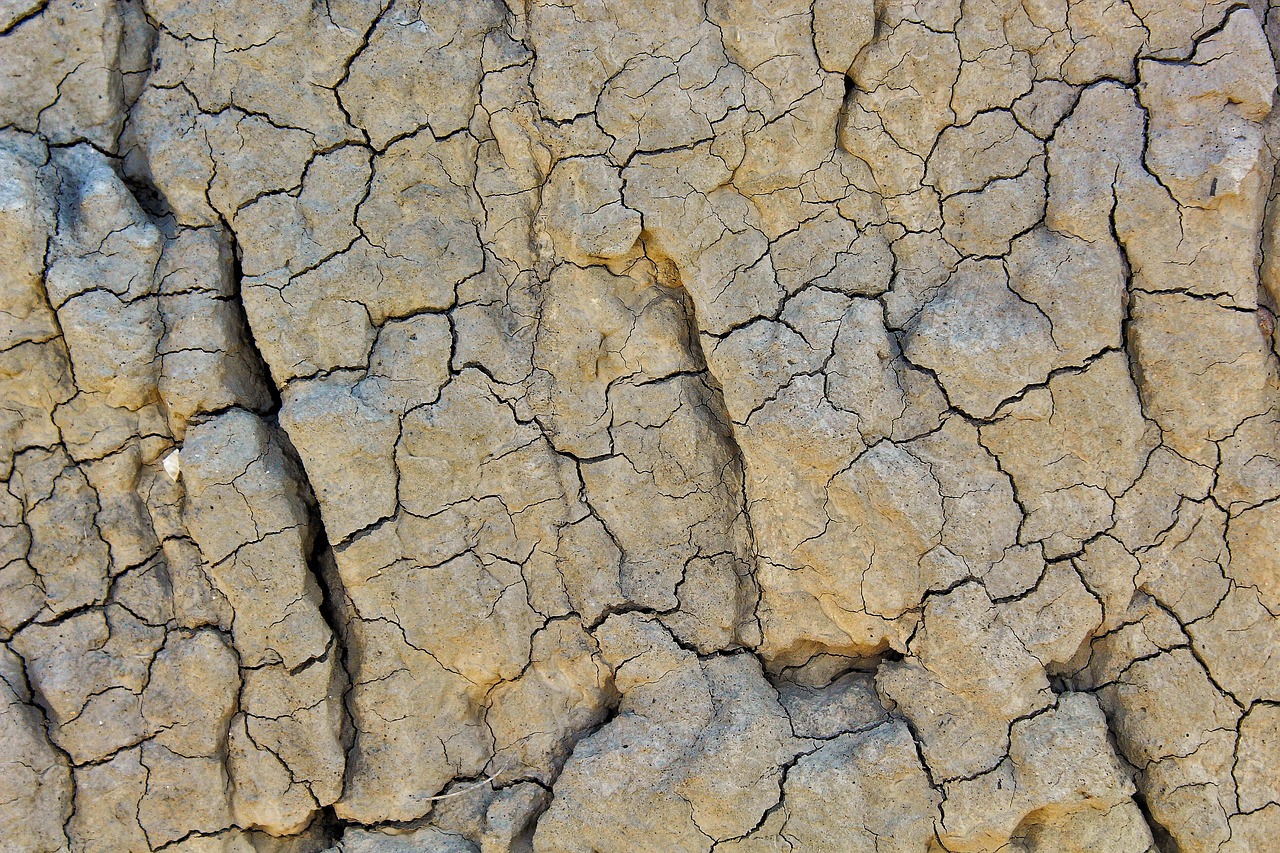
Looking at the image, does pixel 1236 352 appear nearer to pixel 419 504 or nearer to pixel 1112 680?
pixel 1112 680

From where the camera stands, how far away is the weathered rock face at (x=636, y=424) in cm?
194

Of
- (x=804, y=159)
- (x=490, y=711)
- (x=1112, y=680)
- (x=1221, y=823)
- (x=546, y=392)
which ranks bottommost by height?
(x=1221, y=823)

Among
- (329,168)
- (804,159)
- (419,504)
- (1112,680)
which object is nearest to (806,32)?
(804,159)

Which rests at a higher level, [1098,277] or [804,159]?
[804,159]

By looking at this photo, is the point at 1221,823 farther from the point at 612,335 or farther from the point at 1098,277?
the point at 612,335

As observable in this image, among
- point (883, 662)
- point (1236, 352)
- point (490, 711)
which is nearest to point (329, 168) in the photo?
point (490, 711)

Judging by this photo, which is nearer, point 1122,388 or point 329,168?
point 1122,388

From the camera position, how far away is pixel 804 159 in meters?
2.06

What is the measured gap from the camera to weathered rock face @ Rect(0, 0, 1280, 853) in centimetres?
194

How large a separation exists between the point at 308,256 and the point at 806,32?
1364 millimetres

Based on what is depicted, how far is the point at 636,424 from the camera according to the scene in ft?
6.88

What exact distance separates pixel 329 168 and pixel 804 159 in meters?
1.21

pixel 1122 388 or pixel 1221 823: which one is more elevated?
pixel 1122 388

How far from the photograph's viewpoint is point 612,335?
82.6 inches
